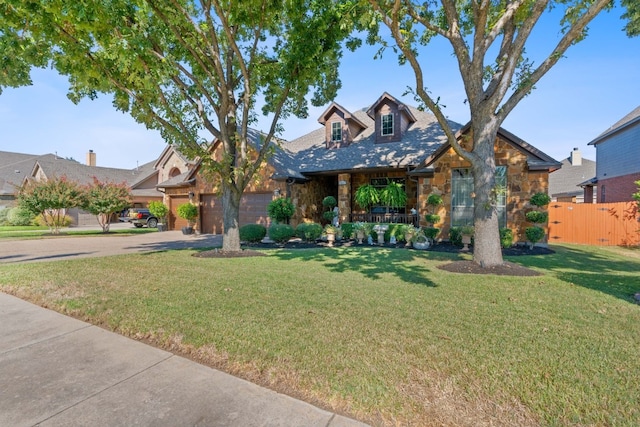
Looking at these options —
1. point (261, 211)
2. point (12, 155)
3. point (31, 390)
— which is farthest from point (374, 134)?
point (12, 155)

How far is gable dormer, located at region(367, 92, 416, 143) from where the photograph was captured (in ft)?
53.8

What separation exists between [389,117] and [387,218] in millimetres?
5735

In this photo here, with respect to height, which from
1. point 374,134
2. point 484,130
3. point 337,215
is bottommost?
point 337,215

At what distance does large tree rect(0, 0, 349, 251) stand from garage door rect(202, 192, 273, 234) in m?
6.14

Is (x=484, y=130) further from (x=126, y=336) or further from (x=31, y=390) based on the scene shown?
(x=31, y=390)

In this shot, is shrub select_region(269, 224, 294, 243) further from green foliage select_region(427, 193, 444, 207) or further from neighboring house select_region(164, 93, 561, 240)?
green foliage select_region(427, 193, 444, 207)

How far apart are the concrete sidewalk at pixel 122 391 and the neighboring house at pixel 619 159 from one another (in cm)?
2182

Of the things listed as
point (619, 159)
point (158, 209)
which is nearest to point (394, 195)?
point (158, 209)

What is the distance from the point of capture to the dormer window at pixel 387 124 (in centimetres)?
1682

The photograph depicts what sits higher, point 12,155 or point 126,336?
point 12,155

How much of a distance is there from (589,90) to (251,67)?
14.1 meters

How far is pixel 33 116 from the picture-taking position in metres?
17.4

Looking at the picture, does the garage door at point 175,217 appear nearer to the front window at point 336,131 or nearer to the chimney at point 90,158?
the front window at point 336,131

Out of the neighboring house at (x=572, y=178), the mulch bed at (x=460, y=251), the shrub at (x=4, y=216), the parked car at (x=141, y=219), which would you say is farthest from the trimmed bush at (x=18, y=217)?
the neighboring house at (x=572, y=178)
